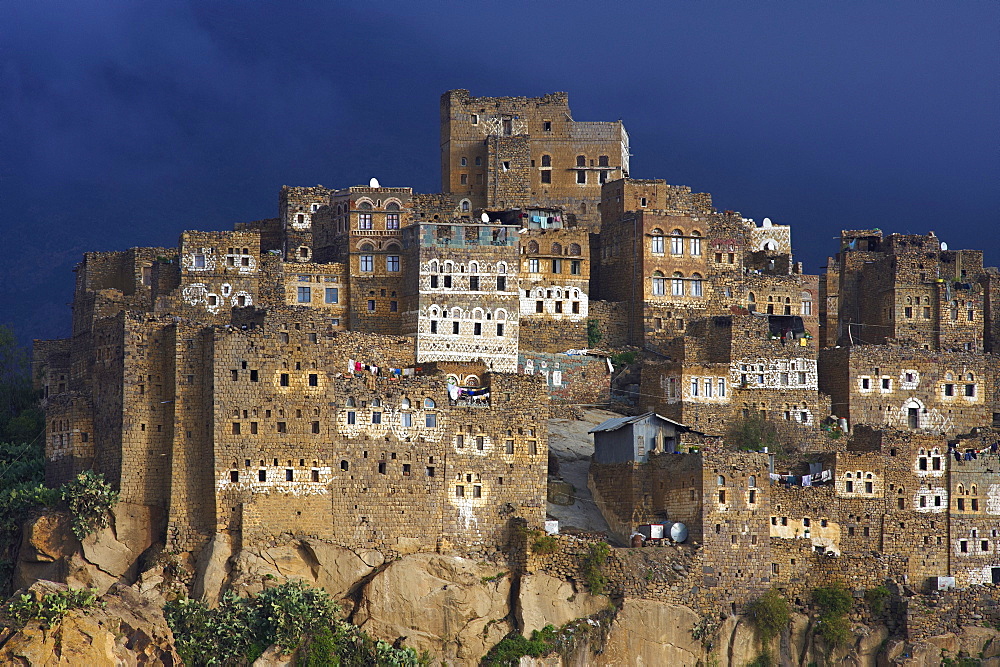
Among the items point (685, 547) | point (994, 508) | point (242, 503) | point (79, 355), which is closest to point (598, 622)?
point (685, 547)

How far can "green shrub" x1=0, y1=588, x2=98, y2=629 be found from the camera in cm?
7462

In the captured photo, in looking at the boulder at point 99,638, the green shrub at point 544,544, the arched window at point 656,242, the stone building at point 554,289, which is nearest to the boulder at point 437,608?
the green shrub at point 544,544

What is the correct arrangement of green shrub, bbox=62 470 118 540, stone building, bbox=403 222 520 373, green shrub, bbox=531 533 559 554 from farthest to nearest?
stone building, bbox=403 222 520 373 < green shrub, bbox=531 533 559 554 < green shrub, bbox=62 470 118 540

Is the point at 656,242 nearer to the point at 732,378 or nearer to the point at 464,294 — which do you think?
the point at 732,378

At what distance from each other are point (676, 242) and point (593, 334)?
26.9 ft

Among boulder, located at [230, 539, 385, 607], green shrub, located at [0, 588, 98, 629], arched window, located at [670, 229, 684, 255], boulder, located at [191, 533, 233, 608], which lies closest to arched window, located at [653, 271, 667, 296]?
arched window, located at [670, 229, 684, 255]

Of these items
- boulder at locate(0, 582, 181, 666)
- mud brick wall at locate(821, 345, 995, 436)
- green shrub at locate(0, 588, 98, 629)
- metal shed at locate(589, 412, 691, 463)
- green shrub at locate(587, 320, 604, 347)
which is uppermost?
green shrub at locate(587, 320, 604, 347)

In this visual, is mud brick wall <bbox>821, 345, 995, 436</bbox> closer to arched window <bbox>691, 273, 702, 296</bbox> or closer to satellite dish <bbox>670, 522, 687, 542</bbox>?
arched window <bbox>691, 273, 702, 296</bbox>

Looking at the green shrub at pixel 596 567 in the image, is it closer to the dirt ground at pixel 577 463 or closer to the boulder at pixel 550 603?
the boulder at pixel 550 603

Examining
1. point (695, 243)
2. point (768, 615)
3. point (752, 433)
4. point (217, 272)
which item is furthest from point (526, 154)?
point (768, 615)

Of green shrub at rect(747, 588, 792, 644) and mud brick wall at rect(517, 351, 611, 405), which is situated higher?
mud brick wall at rect(517, 351, 611, 405)

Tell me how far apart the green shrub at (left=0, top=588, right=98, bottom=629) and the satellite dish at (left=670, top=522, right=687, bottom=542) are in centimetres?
2806

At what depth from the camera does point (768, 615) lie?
8688 cm

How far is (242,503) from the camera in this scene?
272ft
